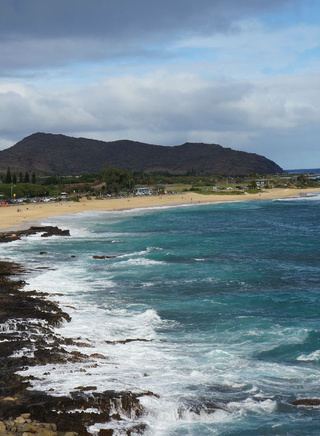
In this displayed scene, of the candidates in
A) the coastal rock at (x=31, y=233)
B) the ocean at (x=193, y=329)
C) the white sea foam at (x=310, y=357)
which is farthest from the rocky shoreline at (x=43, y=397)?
the coastal rock at (x=31, y=233)

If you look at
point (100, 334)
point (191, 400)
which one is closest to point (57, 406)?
point (191, 400)

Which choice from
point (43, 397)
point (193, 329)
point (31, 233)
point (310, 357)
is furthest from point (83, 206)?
point (43, 397)

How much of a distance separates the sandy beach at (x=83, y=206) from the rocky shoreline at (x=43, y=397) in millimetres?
41349

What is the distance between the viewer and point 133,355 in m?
16.1

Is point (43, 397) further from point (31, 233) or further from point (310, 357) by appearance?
point (31, 233)

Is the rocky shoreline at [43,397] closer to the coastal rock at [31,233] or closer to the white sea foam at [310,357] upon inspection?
the white sea foam at [310,357]

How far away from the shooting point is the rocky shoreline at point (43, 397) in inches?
420

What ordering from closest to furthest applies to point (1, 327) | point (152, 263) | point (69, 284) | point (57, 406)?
point (57, 406) → point (1, 327) → point (69, 284) → point (152, 263)

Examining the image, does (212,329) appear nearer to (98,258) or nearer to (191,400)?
(191,400)

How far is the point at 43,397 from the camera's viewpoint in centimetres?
1202

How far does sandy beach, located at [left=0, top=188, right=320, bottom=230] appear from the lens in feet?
223

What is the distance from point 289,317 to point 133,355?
8511mm

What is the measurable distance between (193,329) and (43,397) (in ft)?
27.9

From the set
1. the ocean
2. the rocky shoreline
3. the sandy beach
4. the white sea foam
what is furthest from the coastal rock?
the white sea foam
